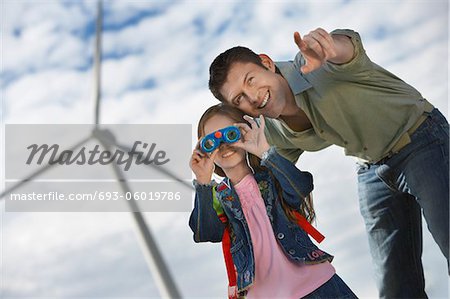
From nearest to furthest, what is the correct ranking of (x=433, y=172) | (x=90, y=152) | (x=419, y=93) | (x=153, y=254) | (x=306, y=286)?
(x=306, y=286), (x=433, y=172), (x=419, y=93), (x=90, y=152), (x=153, y=254)

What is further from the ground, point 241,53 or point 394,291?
point 241,53

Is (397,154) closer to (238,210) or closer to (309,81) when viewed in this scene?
(309,81)

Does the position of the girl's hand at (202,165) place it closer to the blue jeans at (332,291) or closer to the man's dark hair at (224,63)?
the man's dark hair at (224,63)

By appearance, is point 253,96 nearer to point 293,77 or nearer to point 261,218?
point 293,77

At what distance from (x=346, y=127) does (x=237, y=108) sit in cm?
27

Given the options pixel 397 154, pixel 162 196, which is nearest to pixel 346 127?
pixel 397 154

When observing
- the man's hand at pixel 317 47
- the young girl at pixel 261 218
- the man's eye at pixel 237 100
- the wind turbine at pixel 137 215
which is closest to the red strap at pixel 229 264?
the young girl at pixel 261 218

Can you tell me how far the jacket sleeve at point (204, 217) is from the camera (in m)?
1.47

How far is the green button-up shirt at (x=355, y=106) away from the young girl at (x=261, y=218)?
0.53 ft

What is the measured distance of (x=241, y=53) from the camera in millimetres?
1636

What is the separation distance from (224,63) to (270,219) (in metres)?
0.39

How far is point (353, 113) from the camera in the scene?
163cm

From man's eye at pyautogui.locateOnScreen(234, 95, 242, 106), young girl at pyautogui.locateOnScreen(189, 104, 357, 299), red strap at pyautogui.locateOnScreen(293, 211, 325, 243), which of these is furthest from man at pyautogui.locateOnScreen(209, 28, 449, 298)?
red strap at pyautogui.locateOnScreen(293, 211, 325, 243)

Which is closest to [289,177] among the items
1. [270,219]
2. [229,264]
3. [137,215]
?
[270,219]
